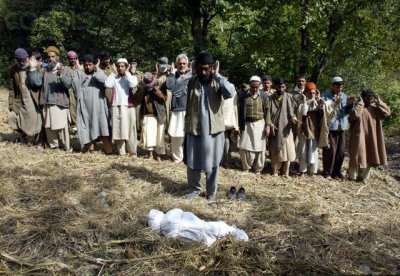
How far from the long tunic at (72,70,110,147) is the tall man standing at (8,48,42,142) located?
864 mm

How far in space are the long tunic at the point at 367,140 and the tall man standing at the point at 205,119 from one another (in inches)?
Result: 114

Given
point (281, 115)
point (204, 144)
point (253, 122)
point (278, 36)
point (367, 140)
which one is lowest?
point (367, 140)

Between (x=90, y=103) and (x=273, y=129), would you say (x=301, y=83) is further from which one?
(x=90, y=103)

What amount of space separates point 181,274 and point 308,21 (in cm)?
614

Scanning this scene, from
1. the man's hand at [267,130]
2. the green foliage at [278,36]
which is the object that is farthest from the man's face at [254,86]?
the green foliage at [278,36]

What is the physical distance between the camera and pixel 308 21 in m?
8.41

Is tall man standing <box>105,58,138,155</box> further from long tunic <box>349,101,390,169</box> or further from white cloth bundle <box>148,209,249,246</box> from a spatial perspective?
long tunic <box>349,101,390,169</box>

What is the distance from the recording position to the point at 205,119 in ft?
17.9

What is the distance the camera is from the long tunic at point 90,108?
7340 millimetres

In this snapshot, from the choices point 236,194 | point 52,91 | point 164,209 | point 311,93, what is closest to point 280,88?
point 311,93

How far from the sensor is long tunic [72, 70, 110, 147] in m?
7.34

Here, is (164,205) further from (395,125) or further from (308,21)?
(395,125)

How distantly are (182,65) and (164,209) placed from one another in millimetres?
2526

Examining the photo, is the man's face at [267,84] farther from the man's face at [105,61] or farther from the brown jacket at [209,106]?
the man's face at [105,61]
